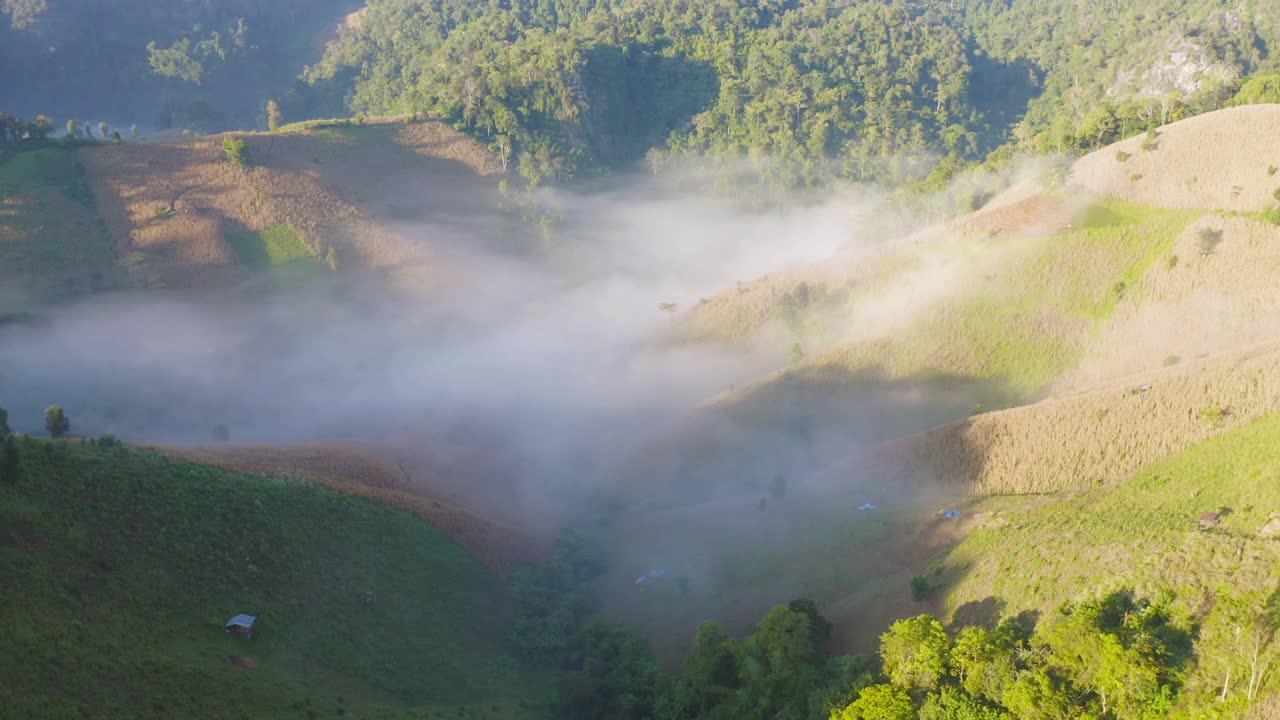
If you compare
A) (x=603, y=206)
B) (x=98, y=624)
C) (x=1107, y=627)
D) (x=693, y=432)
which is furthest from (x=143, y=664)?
(x=603, y=206)

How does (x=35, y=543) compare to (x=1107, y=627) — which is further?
(x=35, y=543)

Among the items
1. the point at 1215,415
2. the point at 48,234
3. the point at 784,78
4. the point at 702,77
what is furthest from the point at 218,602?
the point at 702,77

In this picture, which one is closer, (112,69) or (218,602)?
(218,602)

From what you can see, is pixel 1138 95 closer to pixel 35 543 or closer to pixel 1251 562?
pixel 1251 562

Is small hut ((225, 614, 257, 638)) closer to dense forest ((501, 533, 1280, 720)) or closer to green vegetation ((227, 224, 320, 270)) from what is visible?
dense forest ((501, 533, 1280, 720))

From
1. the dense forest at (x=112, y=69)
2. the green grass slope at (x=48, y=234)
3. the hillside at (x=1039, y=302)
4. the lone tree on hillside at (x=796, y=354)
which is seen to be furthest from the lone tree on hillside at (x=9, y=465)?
the dense forest at (x=112, y=69)

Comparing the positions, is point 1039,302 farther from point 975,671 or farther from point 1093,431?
point 975,671

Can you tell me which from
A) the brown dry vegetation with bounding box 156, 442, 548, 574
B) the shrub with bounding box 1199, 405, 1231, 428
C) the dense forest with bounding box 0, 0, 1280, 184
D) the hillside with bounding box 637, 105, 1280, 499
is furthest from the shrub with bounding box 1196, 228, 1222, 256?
the dense forest with bounding box 0, 0, 1280, 184

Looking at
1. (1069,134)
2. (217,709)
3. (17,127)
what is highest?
(17,127)
